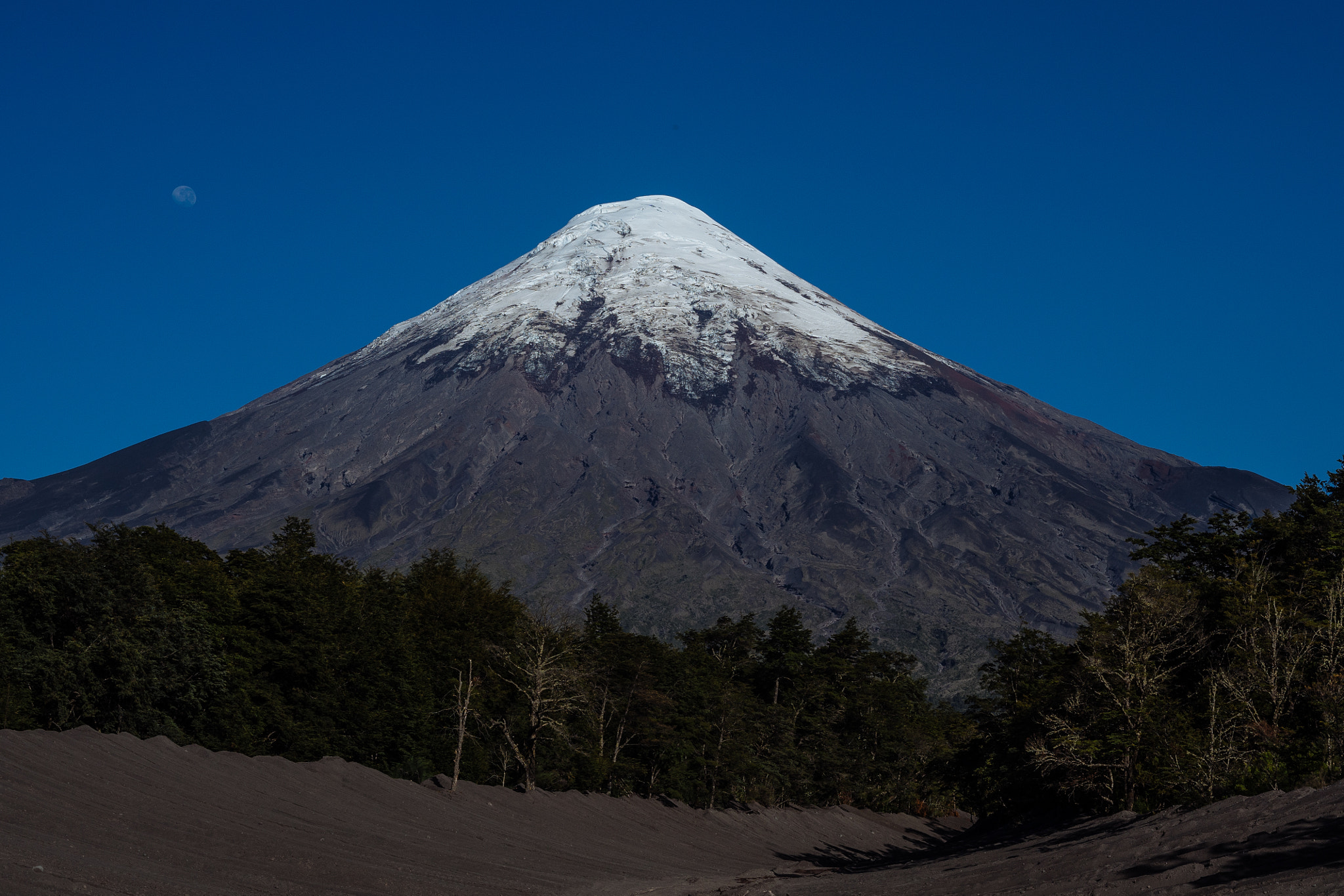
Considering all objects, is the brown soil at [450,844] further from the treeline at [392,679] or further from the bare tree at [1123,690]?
the treeline at [392,679]

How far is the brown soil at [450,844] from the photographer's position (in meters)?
23.6

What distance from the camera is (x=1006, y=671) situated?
6662 cm

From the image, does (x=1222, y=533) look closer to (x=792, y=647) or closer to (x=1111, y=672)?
(x=1111, y=672)

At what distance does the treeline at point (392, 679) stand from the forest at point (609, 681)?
14 cm

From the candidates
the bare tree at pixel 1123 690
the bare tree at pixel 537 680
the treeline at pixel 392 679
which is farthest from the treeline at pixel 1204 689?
the bare tree at pixel 537 680

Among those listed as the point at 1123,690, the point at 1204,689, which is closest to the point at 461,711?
the point at 1123,690

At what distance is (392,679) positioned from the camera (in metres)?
51.6

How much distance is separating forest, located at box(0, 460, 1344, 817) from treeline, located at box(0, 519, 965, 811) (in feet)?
0.45

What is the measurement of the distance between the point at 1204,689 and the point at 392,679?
1258 inches

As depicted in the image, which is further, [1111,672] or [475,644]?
[475,644]

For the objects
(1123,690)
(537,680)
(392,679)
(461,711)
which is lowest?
(461,711)

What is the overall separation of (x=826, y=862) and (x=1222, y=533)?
78.2 feet

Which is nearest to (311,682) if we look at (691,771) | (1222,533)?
(691,771)

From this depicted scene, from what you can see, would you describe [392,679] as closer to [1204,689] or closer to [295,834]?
[295,834]
